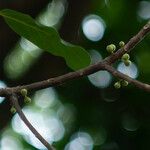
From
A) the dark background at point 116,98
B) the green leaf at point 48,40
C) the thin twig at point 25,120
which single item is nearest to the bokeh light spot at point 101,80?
the dark background at point 116,98

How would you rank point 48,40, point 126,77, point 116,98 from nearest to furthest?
point 126,77 → point 48,40 → point 116,98

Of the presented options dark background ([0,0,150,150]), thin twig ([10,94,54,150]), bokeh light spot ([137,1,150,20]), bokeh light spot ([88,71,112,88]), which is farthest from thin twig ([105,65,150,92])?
bokeh light spot ([137,1,150,20])

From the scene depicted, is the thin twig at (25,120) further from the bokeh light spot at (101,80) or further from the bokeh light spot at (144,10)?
the bokeh light spot at (144,10)

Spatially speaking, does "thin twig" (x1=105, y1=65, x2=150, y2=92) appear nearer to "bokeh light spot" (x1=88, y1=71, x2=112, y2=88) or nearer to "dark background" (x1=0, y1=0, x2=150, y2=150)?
"dark background" (x1=0, y1=0, x2=150, y2=150)

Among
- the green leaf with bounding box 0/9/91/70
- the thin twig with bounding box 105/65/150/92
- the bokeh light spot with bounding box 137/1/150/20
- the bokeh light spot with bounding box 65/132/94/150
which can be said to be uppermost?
the thin twig with bounding box 105/65/150/92

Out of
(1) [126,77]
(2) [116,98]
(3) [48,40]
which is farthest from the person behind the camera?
(2) [116,98]

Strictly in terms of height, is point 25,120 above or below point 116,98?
above

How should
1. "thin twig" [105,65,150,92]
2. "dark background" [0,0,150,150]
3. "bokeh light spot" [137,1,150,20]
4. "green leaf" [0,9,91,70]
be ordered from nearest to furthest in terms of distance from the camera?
"thin twig" [105,65,150,92]
"green leaf" [0,9,91,70]
"dark background" [0,0,150,150]
"bokeh light spot" [137,1,150,20]

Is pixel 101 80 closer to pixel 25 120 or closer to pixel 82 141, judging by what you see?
pixel 82 141

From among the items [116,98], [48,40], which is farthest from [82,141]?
[48,40]
